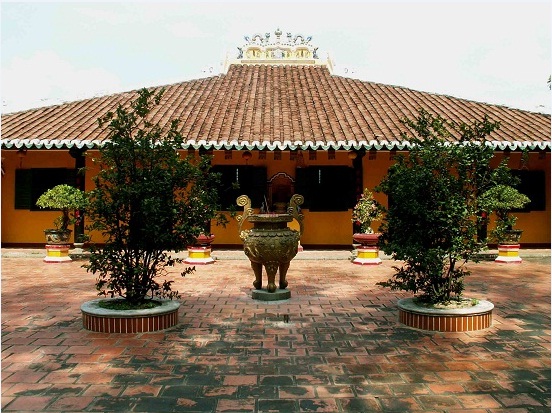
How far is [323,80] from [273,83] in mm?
1750

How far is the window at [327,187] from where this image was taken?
12.7 meters

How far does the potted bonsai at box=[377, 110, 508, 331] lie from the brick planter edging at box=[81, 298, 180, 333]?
2.57 metres

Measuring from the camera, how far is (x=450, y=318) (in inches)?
201

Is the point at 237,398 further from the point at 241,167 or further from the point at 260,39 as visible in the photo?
the point at 260,39

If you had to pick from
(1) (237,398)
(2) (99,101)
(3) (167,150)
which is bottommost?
(1) (237,398)

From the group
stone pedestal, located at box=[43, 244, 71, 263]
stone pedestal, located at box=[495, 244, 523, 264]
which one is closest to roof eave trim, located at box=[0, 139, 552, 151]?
stone pedestal, located at box=[495, 244, 523, 264]

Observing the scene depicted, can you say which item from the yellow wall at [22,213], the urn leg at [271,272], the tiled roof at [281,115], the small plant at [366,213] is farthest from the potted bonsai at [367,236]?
the yellow wall at [22,213]

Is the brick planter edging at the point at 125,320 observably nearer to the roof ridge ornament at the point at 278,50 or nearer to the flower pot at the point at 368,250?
the flower pot at the point at 368,250

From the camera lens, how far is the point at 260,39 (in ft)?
58.0

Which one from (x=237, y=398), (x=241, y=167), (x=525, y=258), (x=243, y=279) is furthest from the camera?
(x=241, y=167)

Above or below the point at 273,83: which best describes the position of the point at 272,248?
below

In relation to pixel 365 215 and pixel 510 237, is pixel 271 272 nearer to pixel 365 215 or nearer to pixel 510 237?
pixel 365 215

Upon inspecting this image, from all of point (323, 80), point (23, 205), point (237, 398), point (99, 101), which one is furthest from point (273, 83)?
point (237, 398)

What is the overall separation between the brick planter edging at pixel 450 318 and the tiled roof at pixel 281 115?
6418mm
